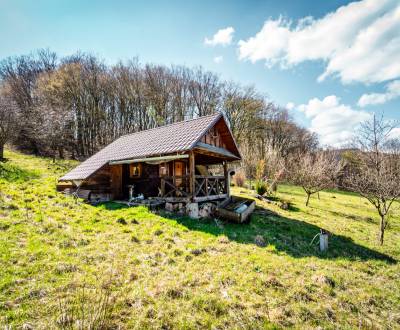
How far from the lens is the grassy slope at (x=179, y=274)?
3068 mm

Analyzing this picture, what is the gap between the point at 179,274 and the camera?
4227 mm

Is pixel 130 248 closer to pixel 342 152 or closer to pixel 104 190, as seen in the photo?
pixel 104 190

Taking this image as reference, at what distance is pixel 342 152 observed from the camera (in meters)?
20.9

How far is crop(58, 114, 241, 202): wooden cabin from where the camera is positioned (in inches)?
384

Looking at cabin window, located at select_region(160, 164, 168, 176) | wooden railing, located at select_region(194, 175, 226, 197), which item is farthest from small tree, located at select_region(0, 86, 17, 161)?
wooden railing, located at select_region(194, 175, 226, 197)

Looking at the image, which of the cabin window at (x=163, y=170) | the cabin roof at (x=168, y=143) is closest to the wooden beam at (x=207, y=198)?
the cabin roof at (x=168, y=143)

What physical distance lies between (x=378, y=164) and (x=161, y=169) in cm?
1037

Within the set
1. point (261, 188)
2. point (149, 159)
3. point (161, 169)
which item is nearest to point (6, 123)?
point (161, 169)

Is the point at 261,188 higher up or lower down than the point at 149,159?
lower down

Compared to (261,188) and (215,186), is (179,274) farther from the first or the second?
(261,188)

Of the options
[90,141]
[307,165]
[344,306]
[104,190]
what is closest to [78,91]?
[90,141]

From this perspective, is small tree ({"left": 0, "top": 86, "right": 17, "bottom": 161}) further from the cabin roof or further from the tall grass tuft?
the tall grass tuft

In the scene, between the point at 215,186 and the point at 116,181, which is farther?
the point at 116,181

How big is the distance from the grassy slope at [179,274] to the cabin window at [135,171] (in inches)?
178
